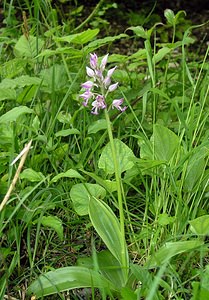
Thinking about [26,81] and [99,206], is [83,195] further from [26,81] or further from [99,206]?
[26,81]

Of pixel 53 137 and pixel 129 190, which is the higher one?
pixel 53 137

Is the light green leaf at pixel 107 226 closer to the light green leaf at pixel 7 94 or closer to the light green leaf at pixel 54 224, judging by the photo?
the light green leaf at pixel 54 224

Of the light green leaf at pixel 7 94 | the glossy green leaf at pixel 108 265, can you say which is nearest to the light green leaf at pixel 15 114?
the light green leaf at pixel 7 94

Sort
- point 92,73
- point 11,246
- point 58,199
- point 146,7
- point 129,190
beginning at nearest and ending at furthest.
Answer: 1. point 92,73
2. point 11,246
3. point 58,199
4. point 129,190
5. point 146,7

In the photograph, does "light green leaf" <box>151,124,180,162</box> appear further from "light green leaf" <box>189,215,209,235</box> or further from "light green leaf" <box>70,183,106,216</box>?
"light green leaf" <box>189,215,209,235</box>

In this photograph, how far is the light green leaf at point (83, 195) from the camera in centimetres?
138

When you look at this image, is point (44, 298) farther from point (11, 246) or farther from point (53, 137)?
point (53, 137)

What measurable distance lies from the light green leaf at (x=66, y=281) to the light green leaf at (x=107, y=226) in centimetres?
7

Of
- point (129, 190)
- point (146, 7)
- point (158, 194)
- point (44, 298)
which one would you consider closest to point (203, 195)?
point (158, 194)

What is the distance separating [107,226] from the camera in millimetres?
1293

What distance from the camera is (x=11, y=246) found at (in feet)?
4.69

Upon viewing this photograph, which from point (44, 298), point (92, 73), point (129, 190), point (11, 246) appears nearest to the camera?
point (92, 73)

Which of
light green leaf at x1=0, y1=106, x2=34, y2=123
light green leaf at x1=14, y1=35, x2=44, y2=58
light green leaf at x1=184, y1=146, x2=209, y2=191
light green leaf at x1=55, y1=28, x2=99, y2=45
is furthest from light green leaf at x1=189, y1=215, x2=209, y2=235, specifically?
light green leaf at x1=14, y1=35, x2=44, y2=58

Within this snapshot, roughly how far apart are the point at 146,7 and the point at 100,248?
2739mm
